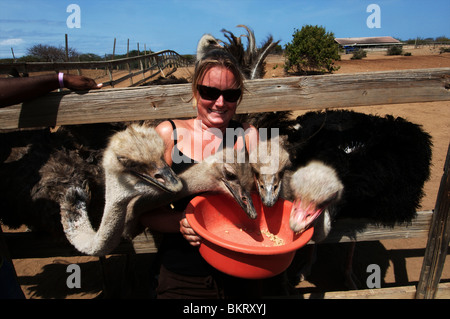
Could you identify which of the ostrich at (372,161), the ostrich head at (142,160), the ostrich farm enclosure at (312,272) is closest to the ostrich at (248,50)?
the ostrich farm enclosure at (312,272)

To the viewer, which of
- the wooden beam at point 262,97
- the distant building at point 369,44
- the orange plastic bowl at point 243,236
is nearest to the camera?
the orange plastic bowl at point 243,236

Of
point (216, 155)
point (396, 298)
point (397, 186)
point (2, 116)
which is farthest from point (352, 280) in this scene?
point (2, 116)

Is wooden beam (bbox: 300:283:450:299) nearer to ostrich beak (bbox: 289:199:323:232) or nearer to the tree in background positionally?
ostrich beak (bbox: 289:199:323:232)

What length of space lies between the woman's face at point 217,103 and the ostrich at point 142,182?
0.23 m

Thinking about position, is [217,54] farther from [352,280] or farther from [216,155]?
[352,280]

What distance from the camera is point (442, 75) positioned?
1.86m

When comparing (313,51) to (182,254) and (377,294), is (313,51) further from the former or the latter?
(182,254)

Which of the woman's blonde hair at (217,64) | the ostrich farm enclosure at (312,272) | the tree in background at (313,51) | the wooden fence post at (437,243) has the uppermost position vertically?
the tree in background at (313,51)

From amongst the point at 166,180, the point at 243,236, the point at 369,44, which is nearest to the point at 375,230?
the point at 243,236

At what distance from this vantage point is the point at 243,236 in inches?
69.5

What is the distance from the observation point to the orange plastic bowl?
126cm

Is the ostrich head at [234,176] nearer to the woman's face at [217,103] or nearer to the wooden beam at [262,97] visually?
the woman's face at [217,103]

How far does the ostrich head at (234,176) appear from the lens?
1494mm
